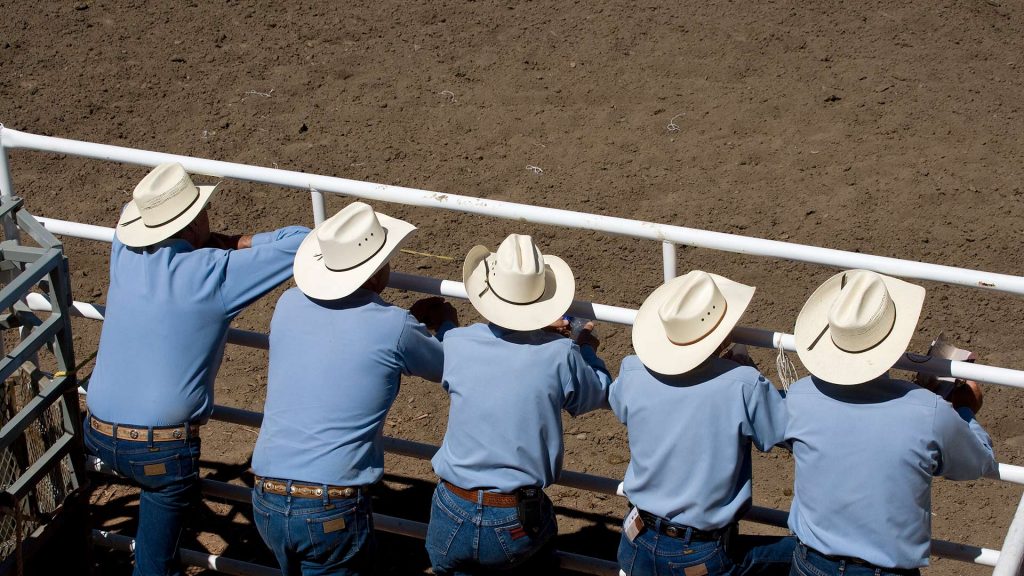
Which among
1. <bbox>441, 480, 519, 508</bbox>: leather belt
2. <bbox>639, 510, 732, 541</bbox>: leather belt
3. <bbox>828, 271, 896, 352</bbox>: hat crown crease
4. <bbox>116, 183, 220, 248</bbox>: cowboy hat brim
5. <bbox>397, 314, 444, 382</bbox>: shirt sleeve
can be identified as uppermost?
<bbox>828, 271, 896, 352</bbox>: hat crown crease

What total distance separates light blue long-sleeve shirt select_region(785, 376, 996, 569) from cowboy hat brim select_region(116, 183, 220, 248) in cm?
210

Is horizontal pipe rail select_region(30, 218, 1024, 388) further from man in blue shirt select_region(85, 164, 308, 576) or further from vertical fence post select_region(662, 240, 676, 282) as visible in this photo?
man in blue shirt select_region(85, 164, 308, 576)

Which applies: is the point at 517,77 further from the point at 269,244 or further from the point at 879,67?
the point at 269,244

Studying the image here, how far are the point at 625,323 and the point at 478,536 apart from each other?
834 mm

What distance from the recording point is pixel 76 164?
8.23 m

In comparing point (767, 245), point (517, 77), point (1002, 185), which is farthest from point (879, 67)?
point (767, 245)

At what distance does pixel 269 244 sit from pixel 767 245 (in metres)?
1.68

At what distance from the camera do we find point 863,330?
134 inches

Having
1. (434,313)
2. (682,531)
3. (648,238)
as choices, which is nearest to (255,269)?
(434,313)

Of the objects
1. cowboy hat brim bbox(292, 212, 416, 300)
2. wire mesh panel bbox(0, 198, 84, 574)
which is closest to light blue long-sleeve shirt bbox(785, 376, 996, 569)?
cowboy hat brim bbox(292, 212, 416, 300)

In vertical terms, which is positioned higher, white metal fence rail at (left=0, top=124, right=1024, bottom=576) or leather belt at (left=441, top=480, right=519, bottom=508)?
white metal fence rail at (left=0, top=124, right=1024, bottom=576)

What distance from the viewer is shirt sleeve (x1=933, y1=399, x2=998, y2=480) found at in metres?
3.41

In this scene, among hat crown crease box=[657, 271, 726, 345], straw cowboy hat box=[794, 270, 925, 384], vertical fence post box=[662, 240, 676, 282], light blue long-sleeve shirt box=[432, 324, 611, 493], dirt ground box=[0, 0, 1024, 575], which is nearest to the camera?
straw cowboy hat box=[794, 270, 925, 384]

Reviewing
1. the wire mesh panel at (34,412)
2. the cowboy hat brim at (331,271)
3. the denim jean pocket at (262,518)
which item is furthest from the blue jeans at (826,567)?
the wire mesh panel at (34,412)
